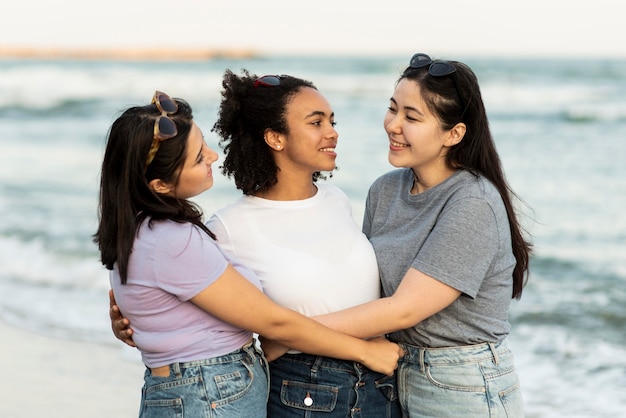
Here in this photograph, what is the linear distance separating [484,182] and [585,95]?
20192 millimetres

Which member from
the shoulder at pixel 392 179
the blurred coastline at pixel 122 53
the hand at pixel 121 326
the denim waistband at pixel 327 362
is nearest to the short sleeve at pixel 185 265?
the hand at pixel 121 326

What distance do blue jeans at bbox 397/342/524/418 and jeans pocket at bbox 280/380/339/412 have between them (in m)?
0.27

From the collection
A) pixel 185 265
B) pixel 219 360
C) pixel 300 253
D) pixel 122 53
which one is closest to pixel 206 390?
pixel 219 360

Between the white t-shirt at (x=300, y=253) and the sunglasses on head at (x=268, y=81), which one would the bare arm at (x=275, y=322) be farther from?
the sunglasses on head at (x=268, y=81)

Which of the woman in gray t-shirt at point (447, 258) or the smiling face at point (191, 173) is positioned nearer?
the smiling face at point (191, 173)

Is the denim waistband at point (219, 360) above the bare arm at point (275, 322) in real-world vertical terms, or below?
below

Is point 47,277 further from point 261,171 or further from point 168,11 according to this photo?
point 168,11

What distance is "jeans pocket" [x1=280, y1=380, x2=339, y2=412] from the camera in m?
2.64

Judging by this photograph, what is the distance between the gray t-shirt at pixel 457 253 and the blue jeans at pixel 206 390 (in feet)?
1.91

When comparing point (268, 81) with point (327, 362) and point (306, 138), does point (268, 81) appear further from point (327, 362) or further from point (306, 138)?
point (327, 362)

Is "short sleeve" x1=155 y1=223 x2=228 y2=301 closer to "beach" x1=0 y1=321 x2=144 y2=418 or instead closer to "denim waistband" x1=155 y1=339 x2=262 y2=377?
"denim waistband" x1=155 y1=339 x2=262 y2=377

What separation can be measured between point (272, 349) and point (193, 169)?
0.65 meters

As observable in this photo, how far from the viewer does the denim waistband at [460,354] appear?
259 centimetres

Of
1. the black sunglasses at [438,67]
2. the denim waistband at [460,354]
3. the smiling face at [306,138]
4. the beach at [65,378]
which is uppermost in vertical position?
the black sunglasses at [438,67]
